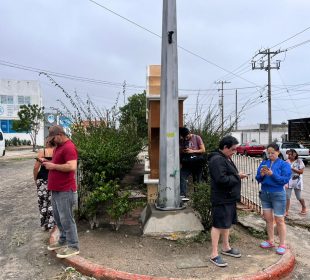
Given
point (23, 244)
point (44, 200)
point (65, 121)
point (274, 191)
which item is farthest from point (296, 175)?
point (65, 121)

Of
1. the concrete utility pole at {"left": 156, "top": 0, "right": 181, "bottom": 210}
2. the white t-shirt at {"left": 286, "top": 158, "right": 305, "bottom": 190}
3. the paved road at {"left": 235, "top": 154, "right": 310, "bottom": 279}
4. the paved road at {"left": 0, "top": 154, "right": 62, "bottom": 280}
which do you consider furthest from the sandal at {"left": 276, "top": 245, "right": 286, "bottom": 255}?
the white t-shirt at {"left": 286, "top": 158, "right": 305, "bottom": 190}

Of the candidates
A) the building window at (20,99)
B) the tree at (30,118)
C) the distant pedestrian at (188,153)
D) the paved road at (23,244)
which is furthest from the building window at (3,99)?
the distant pedestrian at (188,153)

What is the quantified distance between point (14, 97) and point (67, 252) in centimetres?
4560

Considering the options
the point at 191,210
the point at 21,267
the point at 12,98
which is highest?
the point at 12,98

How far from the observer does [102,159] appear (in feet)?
21.4

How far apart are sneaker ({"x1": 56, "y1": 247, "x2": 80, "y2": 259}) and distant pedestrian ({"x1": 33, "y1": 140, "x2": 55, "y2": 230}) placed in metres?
1.33

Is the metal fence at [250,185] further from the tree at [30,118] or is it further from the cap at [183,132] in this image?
the tree at [30,118]

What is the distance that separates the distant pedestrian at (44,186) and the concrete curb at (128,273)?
4.76 ft

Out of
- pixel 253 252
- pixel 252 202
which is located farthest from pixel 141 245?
pixel 252 202

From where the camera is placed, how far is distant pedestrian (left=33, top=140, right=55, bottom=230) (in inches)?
234

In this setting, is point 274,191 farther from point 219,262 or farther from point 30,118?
point 30,118

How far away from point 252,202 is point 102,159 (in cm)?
375

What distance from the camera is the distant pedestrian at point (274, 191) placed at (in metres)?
5.44

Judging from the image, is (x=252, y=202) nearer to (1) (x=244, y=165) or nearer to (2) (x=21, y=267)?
(1) (x=244, y=165)
